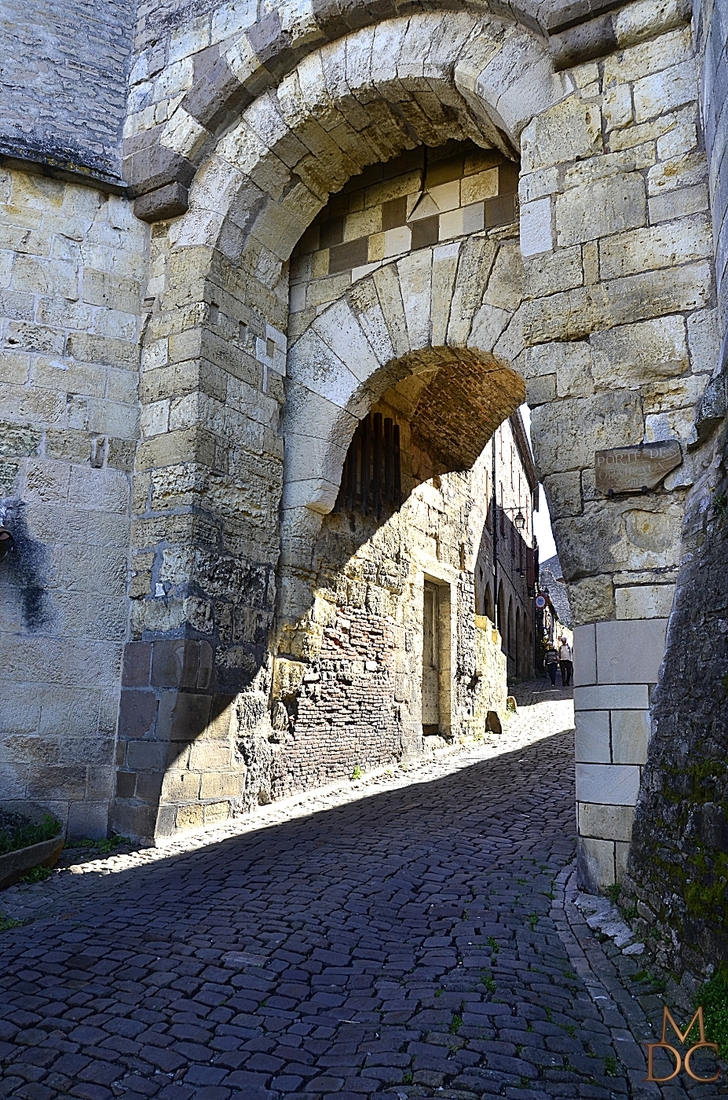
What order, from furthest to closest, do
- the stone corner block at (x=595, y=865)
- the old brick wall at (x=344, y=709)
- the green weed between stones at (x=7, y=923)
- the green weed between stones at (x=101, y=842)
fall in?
the old brick wall at (x=344, y=709) < the green weed between stones at (x=101, y=842) < the stone corner block at (x=595, y=865) < the green weed between stones at (x=7, y=923)

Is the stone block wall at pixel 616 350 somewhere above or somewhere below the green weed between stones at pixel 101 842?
above

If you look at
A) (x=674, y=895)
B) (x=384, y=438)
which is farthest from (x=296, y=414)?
(x=674, y=895)

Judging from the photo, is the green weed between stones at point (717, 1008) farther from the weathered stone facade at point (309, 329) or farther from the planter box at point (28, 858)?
the planter box at point (28, 858)

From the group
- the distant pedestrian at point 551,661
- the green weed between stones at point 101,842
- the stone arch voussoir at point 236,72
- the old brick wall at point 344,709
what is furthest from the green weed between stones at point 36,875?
the distant pedestrian at point 551,661

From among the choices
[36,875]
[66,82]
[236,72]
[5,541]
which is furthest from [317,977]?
[66,82]

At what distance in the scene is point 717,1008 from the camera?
2160 millimetres

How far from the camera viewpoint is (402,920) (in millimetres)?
3299

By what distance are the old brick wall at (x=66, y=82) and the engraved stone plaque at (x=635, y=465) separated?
388cm

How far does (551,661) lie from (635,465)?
53.2ft

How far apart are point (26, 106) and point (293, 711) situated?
14.9ft

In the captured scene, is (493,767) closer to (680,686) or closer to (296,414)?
(296,414)

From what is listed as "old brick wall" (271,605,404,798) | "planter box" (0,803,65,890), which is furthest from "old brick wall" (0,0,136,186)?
"planter box" (0,803,65,890)

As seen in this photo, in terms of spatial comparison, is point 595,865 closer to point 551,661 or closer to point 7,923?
point 7,923

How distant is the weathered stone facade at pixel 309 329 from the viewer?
3787 mm
